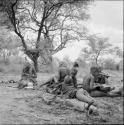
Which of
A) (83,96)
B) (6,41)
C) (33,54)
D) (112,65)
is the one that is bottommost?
(83,96)

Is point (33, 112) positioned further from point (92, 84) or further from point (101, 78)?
point (101, 78)

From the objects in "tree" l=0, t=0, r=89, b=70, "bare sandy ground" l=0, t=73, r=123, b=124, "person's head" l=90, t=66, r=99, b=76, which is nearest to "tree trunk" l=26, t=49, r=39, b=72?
"tree" l=0, t=0, r=89, b=70

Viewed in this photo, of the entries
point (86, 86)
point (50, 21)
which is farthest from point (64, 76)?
point (50, 21)

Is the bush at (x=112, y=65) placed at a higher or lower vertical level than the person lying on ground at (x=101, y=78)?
higher

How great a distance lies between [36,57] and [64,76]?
462 inches

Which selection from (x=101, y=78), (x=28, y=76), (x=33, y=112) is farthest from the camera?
(x=28, y=76)

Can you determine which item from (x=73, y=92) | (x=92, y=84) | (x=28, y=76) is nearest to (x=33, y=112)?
(x=73, y=92)

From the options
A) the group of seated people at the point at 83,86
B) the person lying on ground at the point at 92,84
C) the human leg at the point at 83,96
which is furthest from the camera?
the person lying on ground at the point at 92,84

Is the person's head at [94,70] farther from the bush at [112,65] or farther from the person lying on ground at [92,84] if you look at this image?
the bush at [112,65]

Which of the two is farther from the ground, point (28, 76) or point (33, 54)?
point (33, 54)

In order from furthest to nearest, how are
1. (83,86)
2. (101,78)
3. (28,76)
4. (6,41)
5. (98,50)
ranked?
(6,41), (98,50), (28,76), (101,78), (83,86)

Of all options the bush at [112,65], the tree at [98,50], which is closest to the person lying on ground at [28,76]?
the tree at [98,50]

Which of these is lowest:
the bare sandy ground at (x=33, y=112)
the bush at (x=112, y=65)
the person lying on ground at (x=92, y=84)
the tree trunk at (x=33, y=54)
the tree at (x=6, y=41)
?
the bare sandy ground at (x=33, y=112)

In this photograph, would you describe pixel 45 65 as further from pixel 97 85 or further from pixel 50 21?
pixel 97 85
